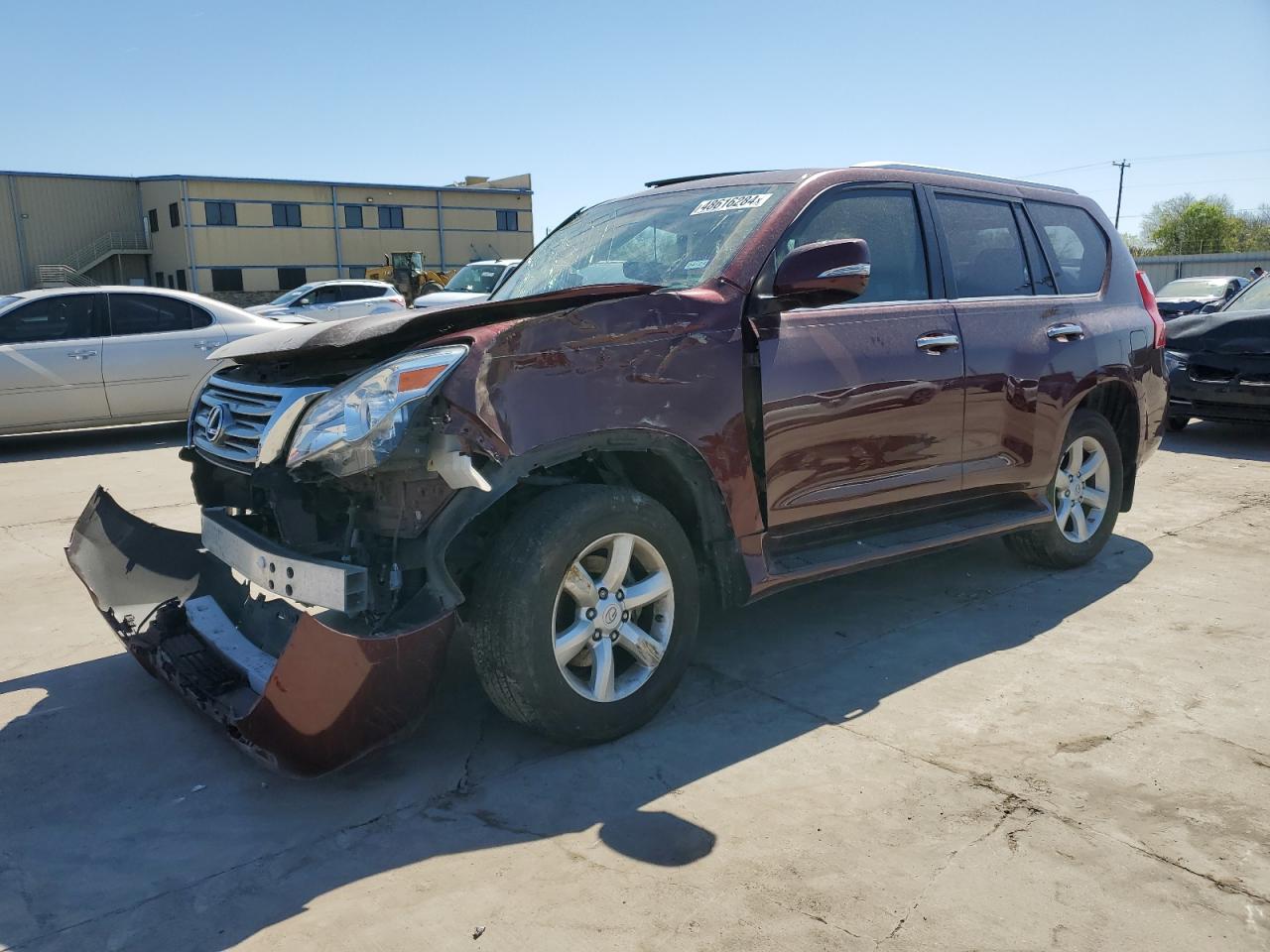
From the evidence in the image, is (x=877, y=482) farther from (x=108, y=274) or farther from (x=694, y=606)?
(x=108, y=274)

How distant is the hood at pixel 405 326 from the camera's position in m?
3.12

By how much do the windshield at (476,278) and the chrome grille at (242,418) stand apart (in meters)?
14.9

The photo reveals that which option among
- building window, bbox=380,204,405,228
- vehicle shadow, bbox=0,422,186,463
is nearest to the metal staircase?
building window, bbox=380,204,405,228

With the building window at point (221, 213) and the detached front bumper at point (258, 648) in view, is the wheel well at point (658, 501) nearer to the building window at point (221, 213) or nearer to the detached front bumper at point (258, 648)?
the detached front bumper at point (258, 648)

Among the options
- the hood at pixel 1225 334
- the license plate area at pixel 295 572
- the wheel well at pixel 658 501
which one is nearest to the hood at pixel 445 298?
the hood at pixel 1225 334

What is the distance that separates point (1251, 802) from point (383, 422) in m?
2.82

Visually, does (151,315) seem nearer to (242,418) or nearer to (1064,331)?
(242,418)

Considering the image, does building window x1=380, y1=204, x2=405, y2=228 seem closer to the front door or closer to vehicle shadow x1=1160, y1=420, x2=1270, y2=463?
vehicle shadow x1=1160, y1=420, x2=1270, y2=463

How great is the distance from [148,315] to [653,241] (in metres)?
7.86

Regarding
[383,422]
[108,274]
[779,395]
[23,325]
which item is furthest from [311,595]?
[108,274]

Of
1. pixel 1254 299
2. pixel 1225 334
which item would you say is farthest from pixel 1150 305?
pixel 1254 299

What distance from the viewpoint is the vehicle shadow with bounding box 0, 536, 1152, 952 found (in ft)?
8.66

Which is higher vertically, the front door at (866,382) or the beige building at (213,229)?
the beige building at (213,229)

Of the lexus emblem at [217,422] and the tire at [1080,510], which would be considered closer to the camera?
the lexus emblem at [217,422]
